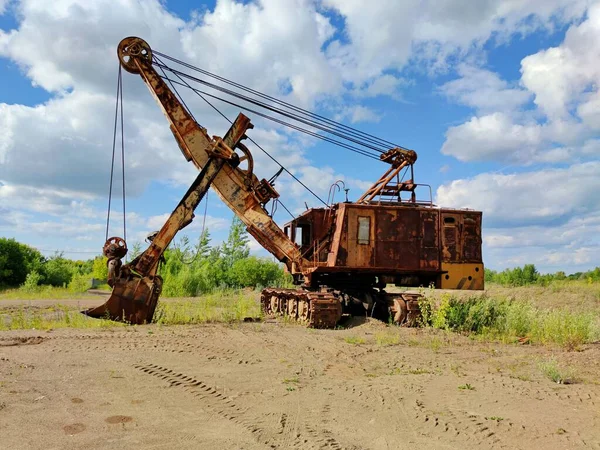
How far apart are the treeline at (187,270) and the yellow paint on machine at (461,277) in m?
15.7

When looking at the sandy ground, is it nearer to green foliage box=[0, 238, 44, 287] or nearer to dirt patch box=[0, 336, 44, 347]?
dirt patch box=[0, 336, 44, 347]

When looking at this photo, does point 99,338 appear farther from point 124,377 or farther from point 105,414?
point 105,414

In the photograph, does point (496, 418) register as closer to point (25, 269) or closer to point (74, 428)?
point (74, 428)

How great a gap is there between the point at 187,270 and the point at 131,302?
14.9 m

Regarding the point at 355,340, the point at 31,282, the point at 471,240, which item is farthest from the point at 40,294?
the point at 471,240

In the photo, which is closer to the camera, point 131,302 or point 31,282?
point 131,302

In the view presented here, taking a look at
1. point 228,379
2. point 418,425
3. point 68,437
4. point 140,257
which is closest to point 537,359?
point 418,425

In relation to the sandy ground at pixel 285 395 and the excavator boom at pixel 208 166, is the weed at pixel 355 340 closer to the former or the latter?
the sandy ground at pixel 285 395

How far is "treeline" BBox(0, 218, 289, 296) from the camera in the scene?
1080 inches

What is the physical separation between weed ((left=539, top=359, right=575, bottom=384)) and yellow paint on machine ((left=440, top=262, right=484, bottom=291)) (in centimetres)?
613

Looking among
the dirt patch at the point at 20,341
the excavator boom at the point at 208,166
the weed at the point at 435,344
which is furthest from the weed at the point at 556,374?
the dirt patch at the point at 20,341

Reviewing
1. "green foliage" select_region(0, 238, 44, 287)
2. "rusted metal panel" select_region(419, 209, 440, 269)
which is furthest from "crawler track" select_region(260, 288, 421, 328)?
"green foliage" select_region(0, 238, 44, 287)

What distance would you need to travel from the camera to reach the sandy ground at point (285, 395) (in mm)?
4805

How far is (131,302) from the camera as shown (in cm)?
1264
